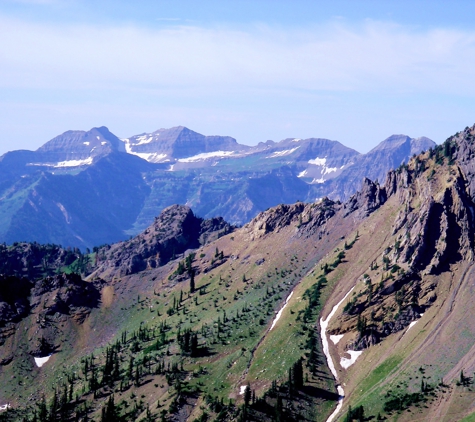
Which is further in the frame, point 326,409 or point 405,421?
point 326,409

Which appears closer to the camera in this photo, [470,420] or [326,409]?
[470,420]

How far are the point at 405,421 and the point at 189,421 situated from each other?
64532mm

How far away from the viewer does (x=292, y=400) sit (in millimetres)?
198750

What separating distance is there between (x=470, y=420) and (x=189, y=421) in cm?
8165

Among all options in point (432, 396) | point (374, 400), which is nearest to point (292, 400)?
point (374, 400)

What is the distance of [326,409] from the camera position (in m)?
196

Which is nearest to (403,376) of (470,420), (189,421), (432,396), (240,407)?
(432,396)

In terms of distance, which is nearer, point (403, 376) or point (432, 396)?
point (432, 396)

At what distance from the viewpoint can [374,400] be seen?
7456 inches

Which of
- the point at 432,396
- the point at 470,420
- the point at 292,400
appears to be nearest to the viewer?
the point at 470,420

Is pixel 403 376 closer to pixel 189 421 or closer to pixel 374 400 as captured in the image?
pixel 374 400

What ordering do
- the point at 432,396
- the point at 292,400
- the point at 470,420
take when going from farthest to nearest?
the point at 292,400 → the point at 432,396 → the point at 470,420

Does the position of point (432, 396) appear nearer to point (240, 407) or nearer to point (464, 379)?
point (464, 379)

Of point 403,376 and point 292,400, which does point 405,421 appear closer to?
point 403,376
